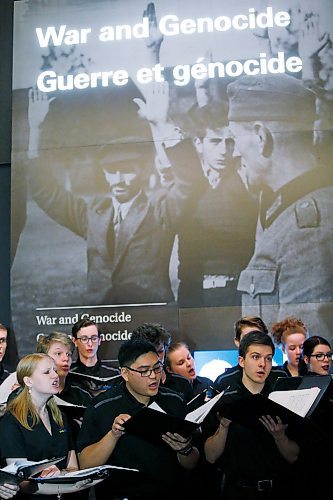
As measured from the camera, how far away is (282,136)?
6227 millimetres

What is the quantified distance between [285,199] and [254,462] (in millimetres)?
3190

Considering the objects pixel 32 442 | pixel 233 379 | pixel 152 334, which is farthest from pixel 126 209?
pixel 32 442

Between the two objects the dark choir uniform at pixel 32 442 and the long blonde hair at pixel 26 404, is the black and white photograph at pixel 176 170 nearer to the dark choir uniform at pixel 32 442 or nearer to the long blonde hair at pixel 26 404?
the long blonde hair at pixel 26 404

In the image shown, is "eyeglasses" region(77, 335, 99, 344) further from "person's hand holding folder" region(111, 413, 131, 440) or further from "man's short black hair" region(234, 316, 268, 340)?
"person's hand holding folder" region(111, 413, 131, 440)

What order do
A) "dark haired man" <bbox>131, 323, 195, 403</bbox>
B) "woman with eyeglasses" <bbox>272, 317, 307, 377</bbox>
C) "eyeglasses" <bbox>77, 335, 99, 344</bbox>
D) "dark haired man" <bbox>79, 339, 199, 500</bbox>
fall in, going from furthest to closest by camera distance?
"eyeglasses" <bbox>77, 335, 99, 344</bbox>
"woman with eyeglasses" <bbox>272, 317, 307, 377</bbox>
"dark haired man" <bbox>131, 323, 195, 403</bbox>
"dark haired man" <bbox>79, 339, 199, 500</bbox>

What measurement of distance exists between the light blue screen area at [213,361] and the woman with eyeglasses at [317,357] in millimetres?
1798

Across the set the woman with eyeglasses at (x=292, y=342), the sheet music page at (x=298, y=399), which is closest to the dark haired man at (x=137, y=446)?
the sheet music page at (x=298, y=399)

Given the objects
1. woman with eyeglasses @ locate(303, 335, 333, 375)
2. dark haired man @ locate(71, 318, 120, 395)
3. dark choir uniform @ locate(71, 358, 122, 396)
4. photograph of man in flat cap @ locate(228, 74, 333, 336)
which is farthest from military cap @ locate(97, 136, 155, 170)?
woman with eyeglasses @ locate(303, 335, 333, 375)

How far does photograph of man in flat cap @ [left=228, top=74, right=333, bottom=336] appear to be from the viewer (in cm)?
601

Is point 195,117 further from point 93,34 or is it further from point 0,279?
point 0,279

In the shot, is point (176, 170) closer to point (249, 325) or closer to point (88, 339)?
point (88, 339)

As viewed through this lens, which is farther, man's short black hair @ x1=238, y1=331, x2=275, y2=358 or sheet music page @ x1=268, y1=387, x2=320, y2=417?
man's short black hair @ x1=238, y1=331, x2=275, y2=358

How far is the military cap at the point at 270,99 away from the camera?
246 inches

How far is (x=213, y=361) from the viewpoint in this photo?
5996mm
